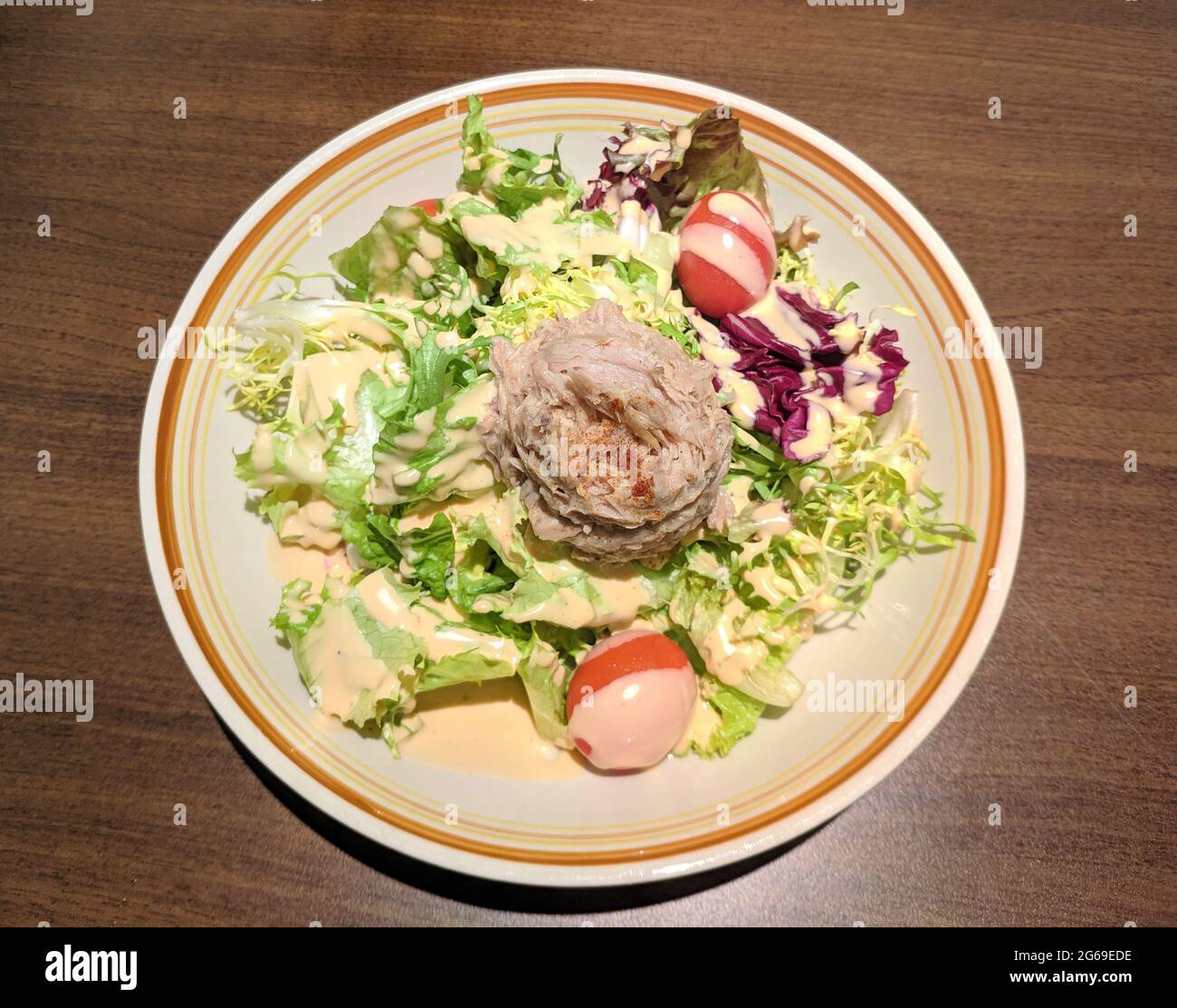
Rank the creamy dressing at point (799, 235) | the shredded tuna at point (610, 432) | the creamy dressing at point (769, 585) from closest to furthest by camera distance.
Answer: the shredded tuna at point (610, 432) → the creamy dressing at point (769, 585) → the creamy dressing at point (799, 235)

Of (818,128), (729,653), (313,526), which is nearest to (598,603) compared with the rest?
(729,653)

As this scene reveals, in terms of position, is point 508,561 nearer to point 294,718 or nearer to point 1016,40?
point 294,718

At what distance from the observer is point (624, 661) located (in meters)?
1.80

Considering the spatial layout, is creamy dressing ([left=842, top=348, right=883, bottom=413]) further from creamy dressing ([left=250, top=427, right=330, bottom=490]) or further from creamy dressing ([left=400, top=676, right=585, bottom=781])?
creamy dressing ([left=250, top=427, right=330, bottom=490])

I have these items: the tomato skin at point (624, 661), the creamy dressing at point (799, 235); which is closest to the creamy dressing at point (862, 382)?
the creamy dressing at point (799, 235)

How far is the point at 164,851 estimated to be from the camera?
2.03 metres

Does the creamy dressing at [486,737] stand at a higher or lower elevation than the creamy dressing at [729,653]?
lower

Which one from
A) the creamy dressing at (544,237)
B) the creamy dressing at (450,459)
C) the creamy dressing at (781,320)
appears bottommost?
the creamy dressing at (450,459)

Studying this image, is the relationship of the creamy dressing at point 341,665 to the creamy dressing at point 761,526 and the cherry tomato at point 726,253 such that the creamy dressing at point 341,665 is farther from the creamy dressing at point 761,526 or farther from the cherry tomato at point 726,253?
the cherry tomato at point 726,253

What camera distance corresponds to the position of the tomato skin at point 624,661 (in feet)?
5.89

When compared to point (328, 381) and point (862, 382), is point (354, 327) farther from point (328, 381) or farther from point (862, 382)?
point (862, 382)

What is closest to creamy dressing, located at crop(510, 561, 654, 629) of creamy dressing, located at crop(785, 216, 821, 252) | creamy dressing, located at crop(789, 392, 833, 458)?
creamy dressing, located at crop(789, 392, 833, 458)
